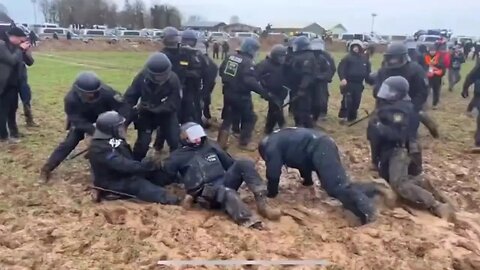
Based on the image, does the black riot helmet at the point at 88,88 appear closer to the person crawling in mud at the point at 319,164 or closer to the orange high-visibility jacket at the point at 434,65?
the person crawling in mud at the point at 319,164

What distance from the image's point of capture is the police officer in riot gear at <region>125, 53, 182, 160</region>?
8.10 m

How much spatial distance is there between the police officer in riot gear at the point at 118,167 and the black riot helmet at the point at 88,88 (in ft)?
2.56

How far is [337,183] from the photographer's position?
6.61 m

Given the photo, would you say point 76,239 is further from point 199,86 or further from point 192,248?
point 199,86

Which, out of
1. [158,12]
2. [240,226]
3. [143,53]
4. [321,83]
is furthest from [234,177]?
[158,12]

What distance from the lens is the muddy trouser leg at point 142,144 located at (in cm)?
851

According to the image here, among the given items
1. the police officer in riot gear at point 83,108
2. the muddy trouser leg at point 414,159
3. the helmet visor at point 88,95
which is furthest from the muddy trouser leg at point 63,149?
the muddy trouser leg at point 414,159

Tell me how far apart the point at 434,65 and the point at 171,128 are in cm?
898

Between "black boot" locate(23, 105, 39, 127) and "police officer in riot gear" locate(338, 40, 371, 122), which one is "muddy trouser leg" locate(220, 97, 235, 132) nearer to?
"police officer in riot gear" locate(338, 40, 371, 122)

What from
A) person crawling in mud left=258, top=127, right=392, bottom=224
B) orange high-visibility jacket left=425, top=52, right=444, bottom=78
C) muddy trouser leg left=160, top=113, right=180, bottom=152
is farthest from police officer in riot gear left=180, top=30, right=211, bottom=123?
orange high-visibility jacket left=425, top=52, right=444, bottom=78

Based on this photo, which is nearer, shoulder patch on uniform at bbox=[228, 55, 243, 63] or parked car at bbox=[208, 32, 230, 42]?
shoulder patch on uniform at bbox=[228, 55, 243, 63]

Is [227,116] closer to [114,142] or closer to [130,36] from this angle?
[114,142]

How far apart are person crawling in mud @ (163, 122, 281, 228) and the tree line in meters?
56.7

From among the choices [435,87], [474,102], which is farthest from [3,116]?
[435,87]
